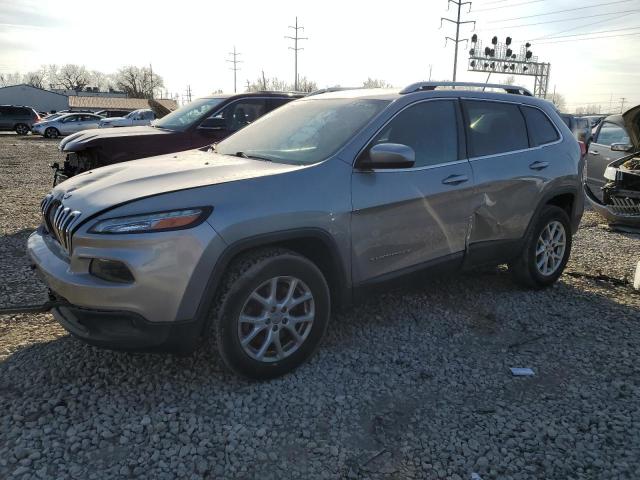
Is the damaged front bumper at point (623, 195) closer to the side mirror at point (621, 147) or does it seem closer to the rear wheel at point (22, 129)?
the side mirror at point (621, 147)

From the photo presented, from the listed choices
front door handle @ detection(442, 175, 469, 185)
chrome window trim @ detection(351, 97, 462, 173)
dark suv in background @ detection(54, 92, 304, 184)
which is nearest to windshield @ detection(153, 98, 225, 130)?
dark suv in background @ detection(54, 92, 304, 184)

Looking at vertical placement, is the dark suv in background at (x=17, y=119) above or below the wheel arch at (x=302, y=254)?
above

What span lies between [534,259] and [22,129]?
119ft

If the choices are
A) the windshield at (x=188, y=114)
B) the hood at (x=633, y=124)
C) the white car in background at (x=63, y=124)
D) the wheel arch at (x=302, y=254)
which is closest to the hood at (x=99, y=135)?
the windshield at (x=188, y=114)

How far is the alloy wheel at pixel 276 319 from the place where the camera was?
10.1ft

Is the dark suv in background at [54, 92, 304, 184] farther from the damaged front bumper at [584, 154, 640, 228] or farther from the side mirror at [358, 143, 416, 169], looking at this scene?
the damaged front bumper at [584, 154, 640, 228]

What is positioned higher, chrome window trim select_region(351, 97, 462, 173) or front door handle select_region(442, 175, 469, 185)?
chrome window trim select_region(351, 97, 462, 173)

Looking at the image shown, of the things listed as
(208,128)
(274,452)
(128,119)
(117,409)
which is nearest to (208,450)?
(274,452)

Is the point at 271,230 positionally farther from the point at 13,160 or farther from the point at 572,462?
the point at 13,160

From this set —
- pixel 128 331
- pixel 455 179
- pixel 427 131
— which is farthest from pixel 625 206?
pixel 128 331

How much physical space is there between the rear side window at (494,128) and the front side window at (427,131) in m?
0.21

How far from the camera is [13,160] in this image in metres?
16.6

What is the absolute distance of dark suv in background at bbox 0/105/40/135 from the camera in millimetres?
33013

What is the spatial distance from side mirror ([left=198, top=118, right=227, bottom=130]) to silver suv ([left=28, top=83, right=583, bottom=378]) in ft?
10.2
